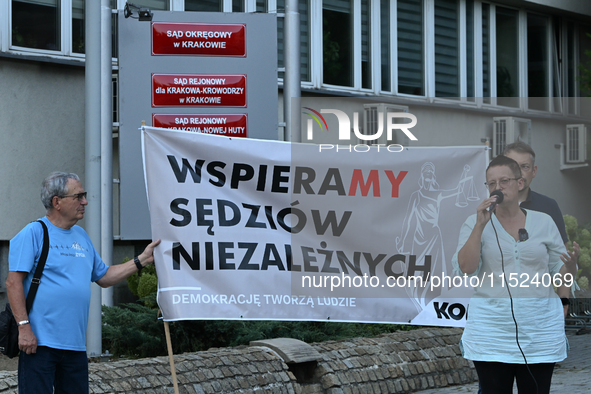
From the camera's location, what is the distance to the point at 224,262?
565 cm

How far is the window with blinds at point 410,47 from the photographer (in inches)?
634

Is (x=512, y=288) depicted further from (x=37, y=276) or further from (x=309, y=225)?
(x=37, y=276)

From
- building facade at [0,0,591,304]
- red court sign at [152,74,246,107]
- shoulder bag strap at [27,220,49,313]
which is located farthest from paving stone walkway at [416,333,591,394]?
building facade at [0,0,591,304]

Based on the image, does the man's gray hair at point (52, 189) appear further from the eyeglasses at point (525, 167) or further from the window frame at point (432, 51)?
the window frame at point (432, 51)

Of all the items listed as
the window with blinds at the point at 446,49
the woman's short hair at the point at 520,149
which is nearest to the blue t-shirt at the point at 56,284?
the woman's short hair at the point at 520,149

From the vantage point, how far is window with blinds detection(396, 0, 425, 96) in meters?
16.1

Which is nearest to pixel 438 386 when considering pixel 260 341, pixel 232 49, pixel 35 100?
pixel 260 341

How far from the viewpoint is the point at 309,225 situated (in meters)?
5.89

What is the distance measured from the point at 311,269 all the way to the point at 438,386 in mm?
3146

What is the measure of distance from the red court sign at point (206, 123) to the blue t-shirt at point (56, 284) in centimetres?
497

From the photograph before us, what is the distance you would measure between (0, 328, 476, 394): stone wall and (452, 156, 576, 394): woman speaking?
8.18 ft

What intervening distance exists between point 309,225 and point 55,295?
6.07ft

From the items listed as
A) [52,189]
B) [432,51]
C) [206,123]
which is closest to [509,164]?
[52,189]

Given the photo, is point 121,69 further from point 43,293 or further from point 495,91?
point 495,91
